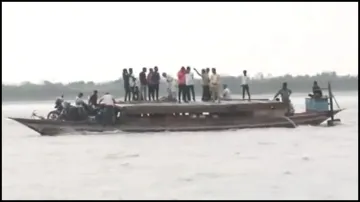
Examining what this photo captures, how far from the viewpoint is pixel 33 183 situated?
1614 centimetres

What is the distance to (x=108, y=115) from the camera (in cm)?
2731

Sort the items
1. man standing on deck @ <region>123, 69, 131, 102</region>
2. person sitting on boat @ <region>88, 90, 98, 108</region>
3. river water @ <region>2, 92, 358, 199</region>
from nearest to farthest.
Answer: river water @ <region>2, 92, 358, 199</region>
person sitting on boat @ <region>88, 90, 98, 108</region>
man standing on deck @ <region>123, 69, 131, 102</region>

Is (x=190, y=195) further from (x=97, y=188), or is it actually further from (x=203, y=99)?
(x=203, y=99)

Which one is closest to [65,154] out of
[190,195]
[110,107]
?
[110,107]

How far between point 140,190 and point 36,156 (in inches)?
321

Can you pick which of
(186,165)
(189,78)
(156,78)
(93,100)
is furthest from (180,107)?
(186,165)

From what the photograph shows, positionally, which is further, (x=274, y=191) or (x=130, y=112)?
(x=130, y=112)

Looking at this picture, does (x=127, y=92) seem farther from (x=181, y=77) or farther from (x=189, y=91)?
(x=181, y=77)

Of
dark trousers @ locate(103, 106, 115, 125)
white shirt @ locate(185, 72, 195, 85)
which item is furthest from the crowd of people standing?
dark trousers @ locate(103, 106, 115, 125)

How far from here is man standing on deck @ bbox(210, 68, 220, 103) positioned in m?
28.2

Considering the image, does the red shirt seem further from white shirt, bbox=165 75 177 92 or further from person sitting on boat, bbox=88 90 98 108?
person sitting on boat, bbox=88 90 98 108

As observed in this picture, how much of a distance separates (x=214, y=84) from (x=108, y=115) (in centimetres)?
429

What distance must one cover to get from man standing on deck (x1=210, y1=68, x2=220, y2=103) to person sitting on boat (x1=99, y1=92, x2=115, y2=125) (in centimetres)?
393

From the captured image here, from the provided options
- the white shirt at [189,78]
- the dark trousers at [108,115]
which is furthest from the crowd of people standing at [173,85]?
the dark trousers at [108,115]
